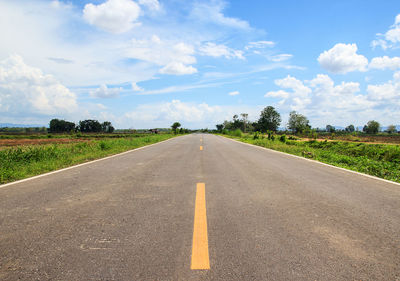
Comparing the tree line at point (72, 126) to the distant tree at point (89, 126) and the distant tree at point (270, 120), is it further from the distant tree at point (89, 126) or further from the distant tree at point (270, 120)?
the distant tree at point (270, 120)

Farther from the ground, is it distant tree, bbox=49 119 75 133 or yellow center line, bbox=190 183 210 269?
distant tree, bbox=49 119 75 133

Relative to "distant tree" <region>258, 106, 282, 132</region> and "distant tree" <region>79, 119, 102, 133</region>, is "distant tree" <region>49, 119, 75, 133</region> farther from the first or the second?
"distant tree" <region>258, 106, 282, 132</region>

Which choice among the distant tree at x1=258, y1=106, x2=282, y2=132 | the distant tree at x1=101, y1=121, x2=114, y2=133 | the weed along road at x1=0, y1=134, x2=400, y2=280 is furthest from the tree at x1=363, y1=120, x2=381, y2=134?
the distant tree at x1=101, y1=121, x2=114, y2=133

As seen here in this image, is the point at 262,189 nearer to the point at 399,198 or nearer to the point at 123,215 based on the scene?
the point at 399,198

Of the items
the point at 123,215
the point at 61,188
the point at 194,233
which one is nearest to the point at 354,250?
the point at 194,233

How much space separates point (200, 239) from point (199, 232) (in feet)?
0.55

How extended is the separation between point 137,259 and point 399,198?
4.79 m

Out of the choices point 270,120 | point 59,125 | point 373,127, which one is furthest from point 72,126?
point 373,127

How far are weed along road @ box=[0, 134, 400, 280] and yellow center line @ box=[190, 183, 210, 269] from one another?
1 cm

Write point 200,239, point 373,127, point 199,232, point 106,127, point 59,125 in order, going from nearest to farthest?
point 200,239 < point 199,232 < point 373,127 < point 59,125 < point 106,127

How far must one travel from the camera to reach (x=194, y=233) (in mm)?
2521

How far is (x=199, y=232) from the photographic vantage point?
2551mm

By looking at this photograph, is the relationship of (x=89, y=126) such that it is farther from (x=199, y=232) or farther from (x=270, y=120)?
(x=199, y=232)

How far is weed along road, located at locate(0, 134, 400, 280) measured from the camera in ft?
6.23
